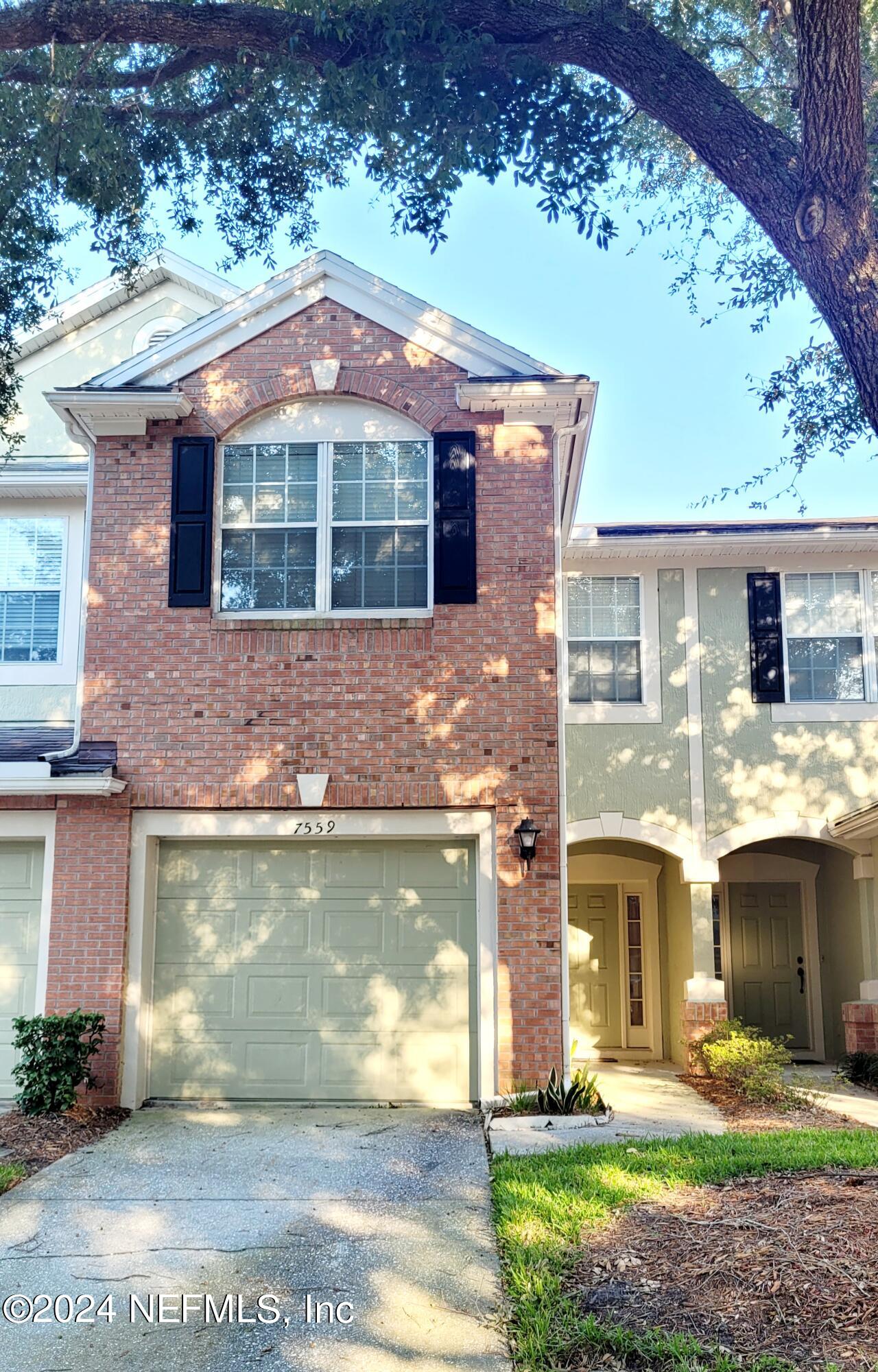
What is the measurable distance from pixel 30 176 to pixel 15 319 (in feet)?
3.75

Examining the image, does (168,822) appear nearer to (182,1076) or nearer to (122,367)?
(182,1076)

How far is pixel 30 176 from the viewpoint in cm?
906

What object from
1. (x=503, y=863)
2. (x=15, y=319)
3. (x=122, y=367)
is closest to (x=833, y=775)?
(x=503, y=863)

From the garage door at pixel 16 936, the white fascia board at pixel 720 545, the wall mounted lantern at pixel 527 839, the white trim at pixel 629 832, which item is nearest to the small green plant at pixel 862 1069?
the white trim at pixel 629 832

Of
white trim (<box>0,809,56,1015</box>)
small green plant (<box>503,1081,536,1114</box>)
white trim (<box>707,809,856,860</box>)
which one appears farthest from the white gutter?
white trim (<box>707,809,856,860</box>)

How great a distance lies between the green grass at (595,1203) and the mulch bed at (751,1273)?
5.1 inches

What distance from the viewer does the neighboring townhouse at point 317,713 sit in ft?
31.3

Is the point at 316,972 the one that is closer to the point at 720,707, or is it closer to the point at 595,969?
the point at 720,707

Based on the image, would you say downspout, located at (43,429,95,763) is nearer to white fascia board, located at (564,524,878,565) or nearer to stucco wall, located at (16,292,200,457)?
stucco wall, located at (16,292,200,457)

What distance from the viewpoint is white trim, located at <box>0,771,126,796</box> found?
936 cm

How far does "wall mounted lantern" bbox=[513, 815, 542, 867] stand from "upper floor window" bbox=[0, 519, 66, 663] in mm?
6011

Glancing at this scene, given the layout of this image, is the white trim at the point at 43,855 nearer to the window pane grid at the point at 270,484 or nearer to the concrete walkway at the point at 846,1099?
the window pane grid at the point at 270,484

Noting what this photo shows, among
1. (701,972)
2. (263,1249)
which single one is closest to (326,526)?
(263,1249)

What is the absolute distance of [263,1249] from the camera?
20.0ft
